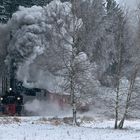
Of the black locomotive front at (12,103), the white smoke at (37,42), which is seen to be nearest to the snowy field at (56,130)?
the black locomotive front at (12,103)

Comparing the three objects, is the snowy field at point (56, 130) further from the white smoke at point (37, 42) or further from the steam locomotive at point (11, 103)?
the white smoke at point (37, 42)

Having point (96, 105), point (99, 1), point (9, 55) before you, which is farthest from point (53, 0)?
point (96, 105)

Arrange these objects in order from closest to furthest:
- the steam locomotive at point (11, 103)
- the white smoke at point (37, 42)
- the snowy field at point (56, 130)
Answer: the snowy field at point (56, 130), the steam locomotive at point (11, 103), the white smoke at point (37, 42)

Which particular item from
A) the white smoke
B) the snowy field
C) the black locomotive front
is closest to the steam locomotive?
the black locomotive front

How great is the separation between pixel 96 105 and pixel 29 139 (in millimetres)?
25541

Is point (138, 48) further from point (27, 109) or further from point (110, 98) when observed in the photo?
point (27, 109)

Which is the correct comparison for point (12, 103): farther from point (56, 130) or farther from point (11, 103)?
point (56, 130)

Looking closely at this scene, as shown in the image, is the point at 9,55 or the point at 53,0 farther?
the point at 53,0

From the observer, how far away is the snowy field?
73.2 feet

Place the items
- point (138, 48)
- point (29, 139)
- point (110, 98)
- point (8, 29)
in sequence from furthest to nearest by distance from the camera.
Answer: point (8, 29)
point (110, 98)
point (138, 48)
point (29, 139)

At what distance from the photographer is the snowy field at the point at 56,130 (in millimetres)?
22297

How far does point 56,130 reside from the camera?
1051 inches

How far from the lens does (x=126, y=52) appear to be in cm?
3284

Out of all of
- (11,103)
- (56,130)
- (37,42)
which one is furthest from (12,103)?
(56,130)
